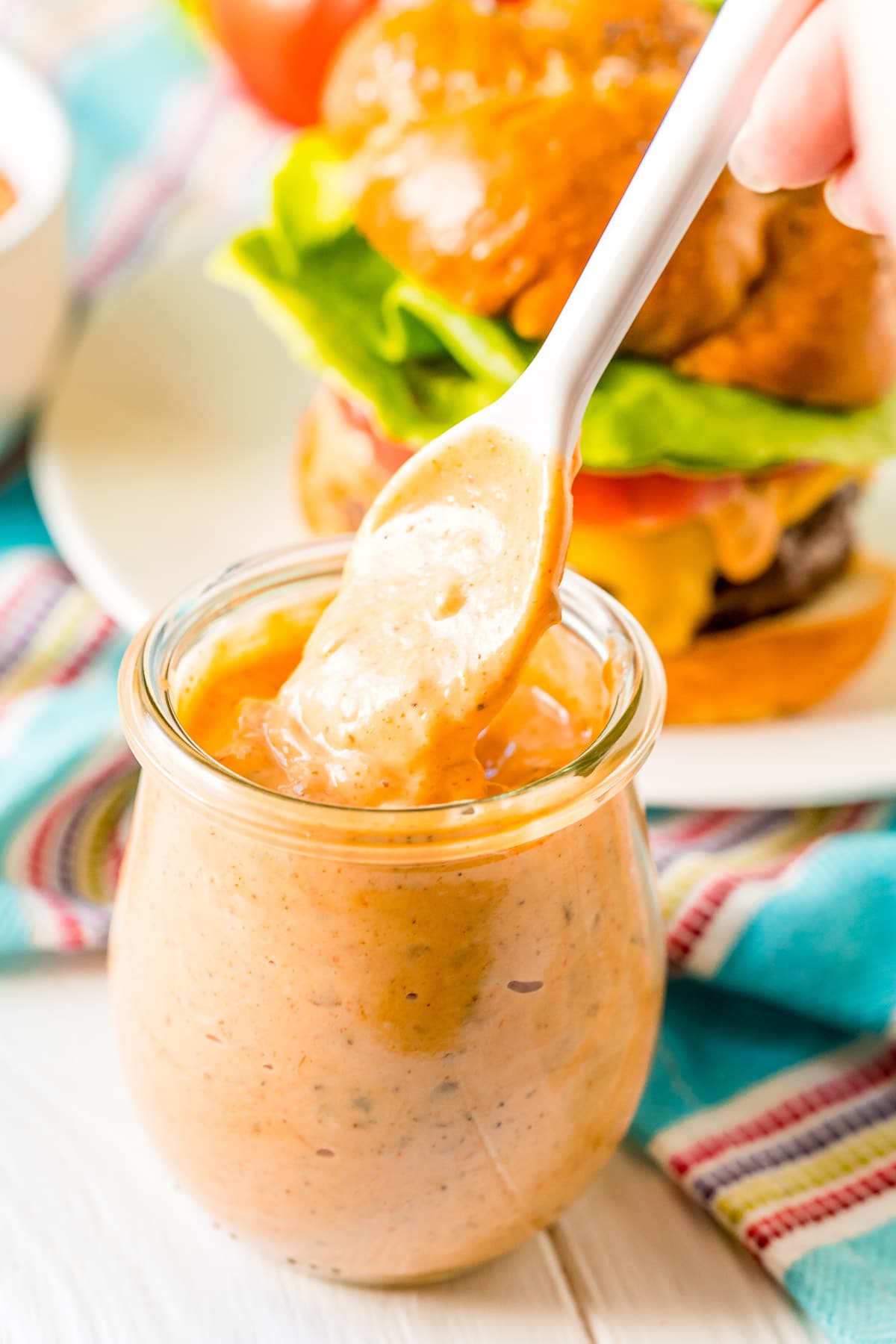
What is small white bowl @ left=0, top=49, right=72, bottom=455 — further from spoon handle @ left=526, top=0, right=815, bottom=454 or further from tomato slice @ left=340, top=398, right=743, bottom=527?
spoon handle @ left=526, top=0, right=815, bottom=454

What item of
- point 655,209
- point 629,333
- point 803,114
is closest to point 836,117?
point 803,114

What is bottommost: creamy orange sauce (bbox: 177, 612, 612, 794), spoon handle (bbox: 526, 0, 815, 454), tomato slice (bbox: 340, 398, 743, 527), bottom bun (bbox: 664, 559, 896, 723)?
bottom bun (bbox: 664, 559, 896, 723)

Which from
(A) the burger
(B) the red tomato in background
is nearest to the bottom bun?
(A) the burger

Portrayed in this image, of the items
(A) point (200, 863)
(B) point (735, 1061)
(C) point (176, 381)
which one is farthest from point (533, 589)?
(C) point (176, 381)

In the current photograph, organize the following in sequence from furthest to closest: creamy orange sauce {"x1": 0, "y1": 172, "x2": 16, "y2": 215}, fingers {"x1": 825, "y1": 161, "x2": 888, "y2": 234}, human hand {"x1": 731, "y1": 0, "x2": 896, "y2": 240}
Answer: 1. creamy orange sauce {"x1": 0, "y1": 172, "x2": 16, "y2": 215}
2. fingers {"x1": 825, "y1": 161, "x2": 888, "y2": 234}
3. human hand {"x1": 731, "y1": 0, "x2": 896, "y2": 240}

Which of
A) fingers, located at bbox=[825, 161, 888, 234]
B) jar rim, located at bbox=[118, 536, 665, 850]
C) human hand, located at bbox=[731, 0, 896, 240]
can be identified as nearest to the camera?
jar rim, located at bbox=[118, 536, 665, 850]

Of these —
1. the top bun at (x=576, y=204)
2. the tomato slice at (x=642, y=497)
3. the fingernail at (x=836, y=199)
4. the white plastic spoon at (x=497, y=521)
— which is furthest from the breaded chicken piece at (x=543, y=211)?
the white plastic spoon at (x=497, y=521)

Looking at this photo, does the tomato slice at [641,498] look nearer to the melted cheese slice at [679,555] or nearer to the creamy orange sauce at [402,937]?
the melted cheese slice at [679,555]

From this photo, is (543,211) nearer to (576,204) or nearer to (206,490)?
(576,204)
